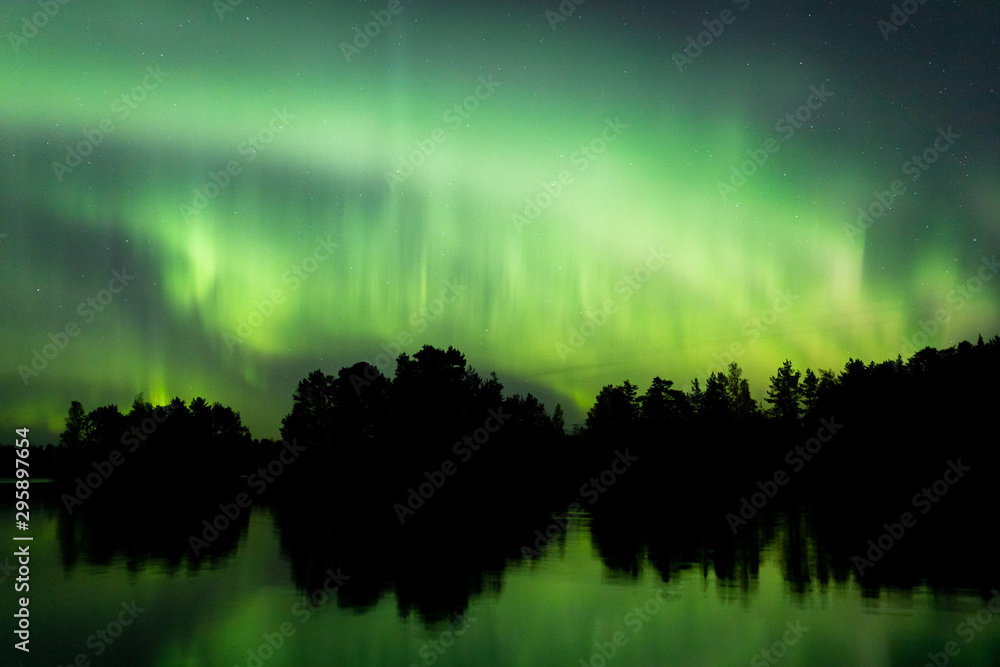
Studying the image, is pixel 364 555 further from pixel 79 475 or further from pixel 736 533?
pixel 79 475

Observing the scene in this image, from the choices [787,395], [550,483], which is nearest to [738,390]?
[787,395]

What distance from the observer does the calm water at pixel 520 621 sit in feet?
54.1

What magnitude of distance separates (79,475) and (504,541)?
114 metres

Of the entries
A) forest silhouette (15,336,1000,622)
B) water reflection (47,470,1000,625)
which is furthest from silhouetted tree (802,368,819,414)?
water reflection (47,470,1000,625)

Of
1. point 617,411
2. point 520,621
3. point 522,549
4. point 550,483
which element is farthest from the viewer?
point 617,411

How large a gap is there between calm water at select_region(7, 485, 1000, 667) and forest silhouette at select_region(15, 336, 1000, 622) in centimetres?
108

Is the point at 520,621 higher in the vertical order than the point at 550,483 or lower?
higher

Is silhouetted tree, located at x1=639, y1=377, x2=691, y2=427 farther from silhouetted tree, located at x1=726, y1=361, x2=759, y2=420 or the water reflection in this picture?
the water reflection

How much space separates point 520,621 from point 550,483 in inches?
3413

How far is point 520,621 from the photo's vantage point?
64.1 ft

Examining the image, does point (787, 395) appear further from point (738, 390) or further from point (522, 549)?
point (522, 549)

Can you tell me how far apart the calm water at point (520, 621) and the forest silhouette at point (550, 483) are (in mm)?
1076

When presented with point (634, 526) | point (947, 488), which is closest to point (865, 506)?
point (947, 488)

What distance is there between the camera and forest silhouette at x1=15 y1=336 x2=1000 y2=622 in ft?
97.3
